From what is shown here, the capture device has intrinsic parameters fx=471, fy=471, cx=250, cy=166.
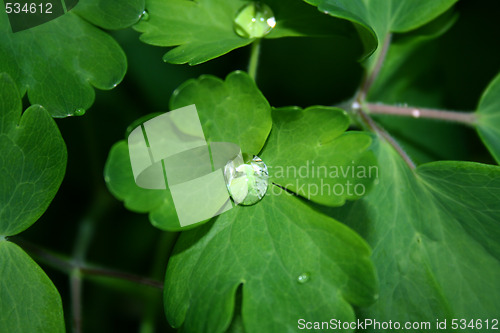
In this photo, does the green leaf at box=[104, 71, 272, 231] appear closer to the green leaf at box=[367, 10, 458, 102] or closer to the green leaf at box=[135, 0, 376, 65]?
the green leaf at box=[135, 0, 376, 65]

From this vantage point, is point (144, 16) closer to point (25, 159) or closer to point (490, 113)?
point (25, 159)

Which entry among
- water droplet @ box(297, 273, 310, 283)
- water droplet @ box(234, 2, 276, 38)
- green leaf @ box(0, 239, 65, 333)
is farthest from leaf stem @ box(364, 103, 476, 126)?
green leaf @ box(0, 239, 65, 333)

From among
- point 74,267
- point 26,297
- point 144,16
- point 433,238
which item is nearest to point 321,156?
point 433,238

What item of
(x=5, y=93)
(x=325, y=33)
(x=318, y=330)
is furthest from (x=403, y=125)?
(x=5, y=93)

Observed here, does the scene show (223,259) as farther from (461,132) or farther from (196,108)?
(461,132)

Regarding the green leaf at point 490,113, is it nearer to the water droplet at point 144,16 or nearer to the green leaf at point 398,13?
the green leaf at point 398,13

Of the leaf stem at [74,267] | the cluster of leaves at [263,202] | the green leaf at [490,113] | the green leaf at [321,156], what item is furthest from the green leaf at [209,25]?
the leaf stem at [74,267]

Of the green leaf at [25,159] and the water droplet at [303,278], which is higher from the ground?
the green leaf at [25,159]
